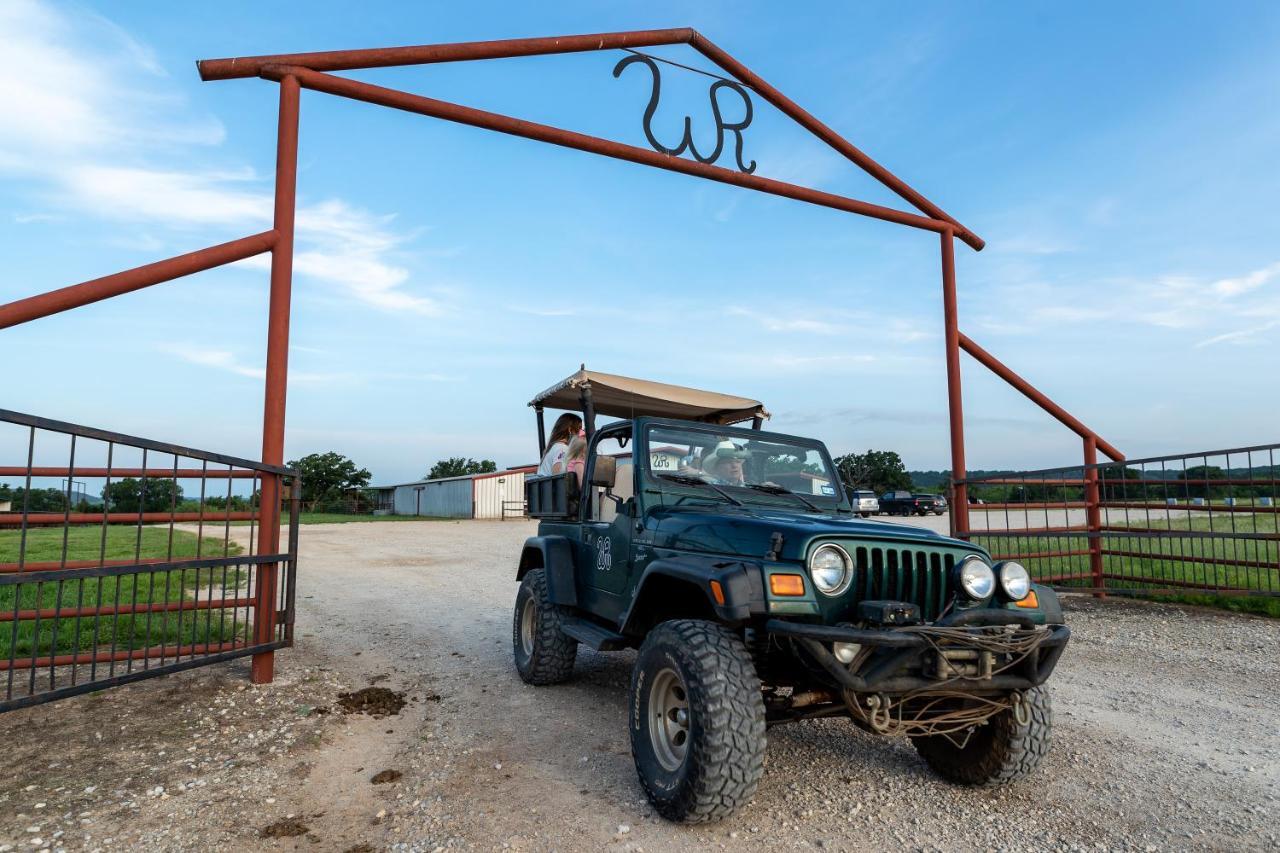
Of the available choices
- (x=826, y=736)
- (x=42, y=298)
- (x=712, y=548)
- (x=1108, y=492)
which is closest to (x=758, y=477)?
(x=712, y=548)

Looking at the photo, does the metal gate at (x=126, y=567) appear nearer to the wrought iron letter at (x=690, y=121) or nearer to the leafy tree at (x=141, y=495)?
the leafy tree at (x=141, y=495)

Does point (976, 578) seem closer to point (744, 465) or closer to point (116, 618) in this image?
point (744, 465)

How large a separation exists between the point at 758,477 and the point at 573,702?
6.49 ft

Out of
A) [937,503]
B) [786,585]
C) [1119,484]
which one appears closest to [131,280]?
[786,585]

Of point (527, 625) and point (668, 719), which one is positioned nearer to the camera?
point (668, 719)

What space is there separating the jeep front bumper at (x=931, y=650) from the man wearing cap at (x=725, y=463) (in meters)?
1.60

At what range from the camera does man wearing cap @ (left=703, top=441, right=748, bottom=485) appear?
488cm

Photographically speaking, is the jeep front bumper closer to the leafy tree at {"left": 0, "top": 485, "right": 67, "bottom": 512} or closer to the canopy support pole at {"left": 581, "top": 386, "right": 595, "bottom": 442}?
the canopy support pole at {"left": 581, "top": 386, "right": 595, "bottom": 442}

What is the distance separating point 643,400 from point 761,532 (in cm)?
279

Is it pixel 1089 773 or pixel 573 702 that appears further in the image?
pixel 573 702

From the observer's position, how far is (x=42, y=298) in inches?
186

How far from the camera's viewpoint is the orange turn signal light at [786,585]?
10.9 ft

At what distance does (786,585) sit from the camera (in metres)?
3.33

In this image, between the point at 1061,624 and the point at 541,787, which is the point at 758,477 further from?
the point at 541,787
